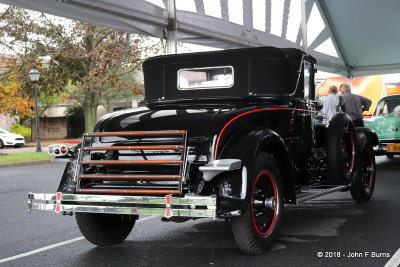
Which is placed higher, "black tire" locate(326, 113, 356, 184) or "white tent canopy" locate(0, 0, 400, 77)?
"white tent canopy" locate(0, 0, 400, 77)

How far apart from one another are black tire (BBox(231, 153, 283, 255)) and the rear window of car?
1356 mm

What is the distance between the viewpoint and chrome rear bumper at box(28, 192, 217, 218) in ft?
13.8

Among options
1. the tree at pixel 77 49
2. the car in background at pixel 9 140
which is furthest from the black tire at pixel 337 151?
the car in background at pixel 9 140

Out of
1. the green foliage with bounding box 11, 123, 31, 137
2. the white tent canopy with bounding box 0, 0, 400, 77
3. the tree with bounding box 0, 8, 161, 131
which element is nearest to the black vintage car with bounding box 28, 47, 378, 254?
the white tent canopy with bounding box 0, 0, 400, 77

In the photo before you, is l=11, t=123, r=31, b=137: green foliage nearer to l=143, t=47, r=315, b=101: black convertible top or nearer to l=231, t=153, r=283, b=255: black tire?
l=143, t=47, r=315, b=101: black convertible top

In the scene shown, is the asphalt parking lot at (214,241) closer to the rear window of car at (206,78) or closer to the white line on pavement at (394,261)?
the white line on pavement at (394,261)

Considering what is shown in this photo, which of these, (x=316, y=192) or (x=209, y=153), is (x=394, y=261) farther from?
(x=209, y=153)

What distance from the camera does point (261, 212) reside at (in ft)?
16.2

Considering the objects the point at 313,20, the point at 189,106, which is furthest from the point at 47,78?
the point at 189,106

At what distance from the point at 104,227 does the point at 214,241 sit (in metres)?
1.08

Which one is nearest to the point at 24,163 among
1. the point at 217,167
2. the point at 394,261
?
the point at 217,167

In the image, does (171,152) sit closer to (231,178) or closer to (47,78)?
(231,178)

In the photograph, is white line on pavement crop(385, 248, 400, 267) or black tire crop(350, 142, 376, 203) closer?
white line on pavement crop(385, 248, 400, 267)

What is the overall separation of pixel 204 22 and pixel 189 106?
597 cm
